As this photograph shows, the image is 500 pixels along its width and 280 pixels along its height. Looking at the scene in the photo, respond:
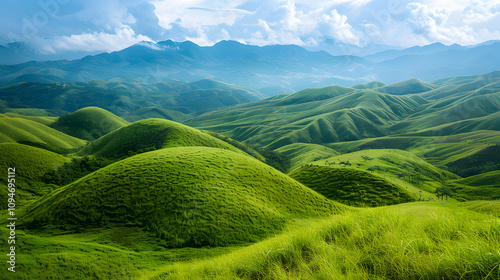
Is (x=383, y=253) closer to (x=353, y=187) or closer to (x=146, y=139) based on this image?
(x=353, y=187)

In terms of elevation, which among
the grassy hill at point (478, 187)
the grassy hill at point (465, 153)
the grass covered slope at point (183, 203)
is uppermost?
the grass covered slope at point (183, 203)

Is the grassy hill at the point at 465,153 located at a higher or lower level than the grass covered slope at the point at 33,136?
lower

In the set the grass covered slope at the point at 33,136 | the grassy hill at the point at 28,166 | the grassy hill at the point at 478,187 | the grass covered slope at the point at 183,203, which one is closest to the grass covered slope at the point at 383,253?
the grass covered slope at the point at 183,203

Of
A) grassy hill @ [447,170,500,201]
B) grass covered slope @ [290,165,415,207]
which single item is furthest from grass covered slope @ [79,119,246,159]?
grassy hill @ [447,170,500,201]

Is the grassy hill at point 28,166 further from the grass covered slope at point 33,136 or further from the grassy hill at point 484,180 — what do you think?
the grassy hill at point 484,180

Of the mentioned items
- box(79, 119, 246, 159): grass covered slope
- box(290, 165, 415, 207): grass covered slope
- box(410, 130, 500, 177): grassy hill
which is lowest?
box(410, 130, 500, 177): grassy hill

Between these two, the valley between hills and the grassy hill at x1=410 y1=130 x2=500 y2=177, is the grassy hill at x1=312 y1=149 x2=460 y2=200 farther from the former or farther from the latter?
the valley between hills

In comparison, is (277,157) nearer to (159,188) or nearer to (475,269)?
(159,188)
